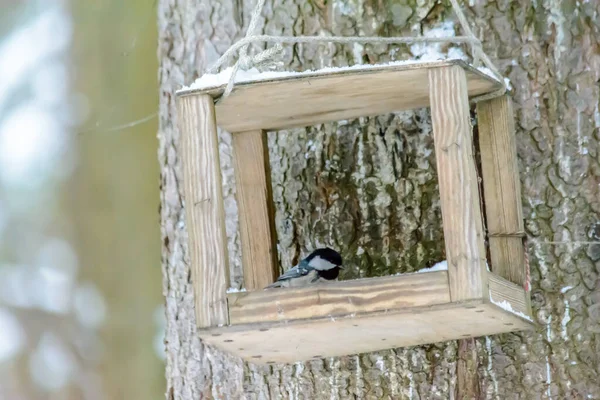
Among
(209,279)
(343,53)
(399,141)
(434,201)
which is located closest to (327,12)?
(343,53)

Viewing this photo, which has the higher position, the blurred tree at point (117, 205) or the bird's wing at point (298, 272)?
the blurred tree at point (117, 205)

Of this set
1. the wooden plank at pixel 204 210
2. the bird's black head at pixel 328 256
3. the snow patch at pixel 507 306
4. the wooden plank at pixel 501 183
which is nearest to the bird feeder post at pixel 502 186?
the wooden plank at pixel 501 183

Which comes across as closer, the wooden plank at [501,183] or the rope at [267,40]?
the rope at [267,40]

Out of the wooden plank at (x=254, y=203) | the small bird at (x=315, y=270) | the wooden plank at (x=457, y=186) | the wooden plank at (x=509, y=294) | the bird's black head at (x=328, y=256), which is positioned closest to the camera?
the wooden plank at (x=457, y=186)

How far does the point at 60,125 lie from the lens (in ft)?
15.2

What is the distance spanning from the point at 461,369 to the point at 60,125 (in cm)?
327

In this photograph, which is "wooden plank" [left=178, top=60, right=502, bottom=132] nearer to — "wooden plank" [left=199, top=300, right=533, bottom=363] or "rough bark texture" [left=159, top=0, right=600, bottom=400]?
"rough bark texture" [left=159, top=0, right=600, bottom=400]

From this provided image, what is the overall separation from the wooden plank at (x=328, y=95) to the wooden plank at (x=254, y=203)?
0.05 m

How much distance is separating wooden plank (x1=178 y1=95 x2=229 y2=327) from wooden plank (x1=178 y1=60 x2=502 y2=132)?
57 mm

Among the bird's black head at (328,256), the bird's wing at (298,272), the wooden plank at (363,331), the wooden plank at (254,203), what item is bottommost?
the wooden plank at (363,331)

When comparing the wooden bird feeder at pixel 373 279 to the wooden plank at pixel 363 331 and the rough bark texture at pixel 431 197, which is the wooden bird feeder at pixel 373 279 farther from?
the rough bark texture at pixel 431 197

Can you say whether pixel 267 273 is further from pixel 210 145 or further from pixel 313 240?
pixel 210 145

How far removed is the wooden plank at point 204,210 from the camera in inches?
63.1

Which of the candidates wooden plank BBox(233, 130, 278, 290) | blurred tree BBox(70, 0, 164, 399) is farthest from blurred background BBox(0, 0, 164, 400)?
wooden plank BBox(233, 130, 278, 290)
